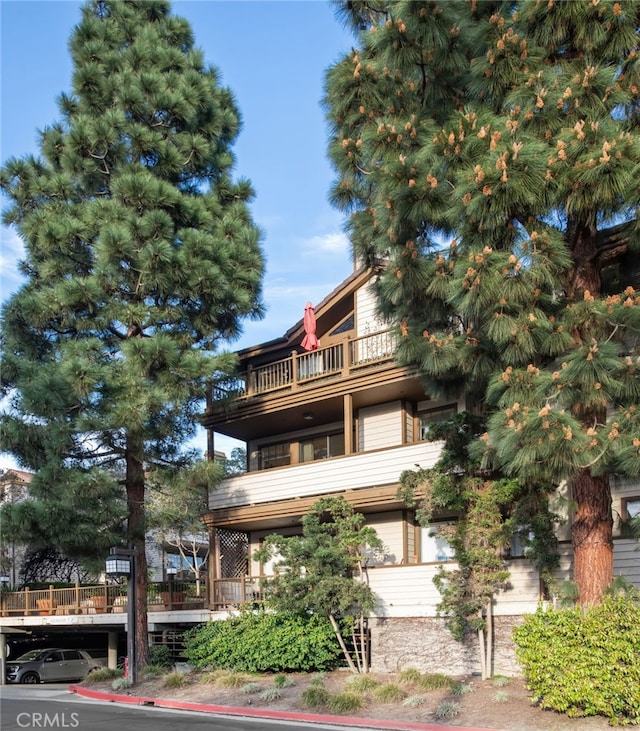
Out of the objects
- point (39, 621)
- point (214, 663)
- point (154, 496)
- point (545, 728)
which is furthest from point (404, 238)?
point (154, 496)

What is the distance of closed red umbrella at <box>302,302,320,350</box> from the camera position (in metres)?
23.8

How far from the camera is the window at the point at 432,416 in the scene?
70.9ft

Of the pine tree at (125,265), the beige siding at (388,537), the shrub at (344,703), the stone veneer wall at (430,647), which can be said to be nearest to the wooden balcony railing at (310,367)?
the pine tree at (125,265)

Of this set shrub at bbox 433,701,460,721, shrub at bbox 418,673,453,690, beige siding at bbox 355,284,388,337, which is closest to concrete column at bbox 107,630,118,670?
beige siding at bbox 355,284,388,337

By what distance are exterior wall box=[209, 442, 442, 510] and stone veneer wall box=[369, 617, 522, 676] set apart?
342cm

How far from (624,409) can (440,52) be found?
22.6 ft

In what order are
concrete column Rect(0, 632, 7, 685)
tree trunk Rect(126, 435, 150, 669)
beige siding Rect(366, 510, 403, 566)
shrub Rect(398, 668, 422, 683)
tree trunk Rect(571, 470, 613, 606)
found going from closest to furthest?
tree trunk Rect(571, 470, 613, 606), shrub Rect(398, 668, 422, 683), beige siding Rect(366, 510, 403, 566), tree trunk Rect(126, 435, 150, 669), concrete column Rect(0, 632, 7, 685)

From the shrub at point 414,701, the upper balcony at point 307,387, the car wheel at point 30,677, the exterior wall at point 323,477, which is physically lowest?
the car wheel at point 30,677

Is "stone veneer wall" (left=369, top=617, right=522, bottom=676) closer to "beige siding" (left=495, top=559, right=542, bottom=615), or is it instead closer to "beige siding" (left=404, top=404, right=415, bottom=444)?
"beige siding" (left=495, top=559, right=542, bottom=615)

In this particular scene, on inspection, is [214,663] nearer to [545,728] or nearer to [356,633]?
[356,633]

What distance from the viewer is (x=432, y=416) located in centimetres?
2225

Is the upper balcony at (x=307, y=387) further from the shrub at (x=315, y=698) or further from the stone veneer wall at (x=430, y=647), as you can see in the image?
the shrub at (x=315, y=698)

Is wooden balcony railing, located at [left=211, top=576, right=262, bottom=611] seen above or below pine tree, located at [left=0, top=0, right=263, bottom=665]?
below

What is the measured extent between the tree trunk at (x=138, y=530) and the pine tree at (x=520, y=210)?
393 inches
